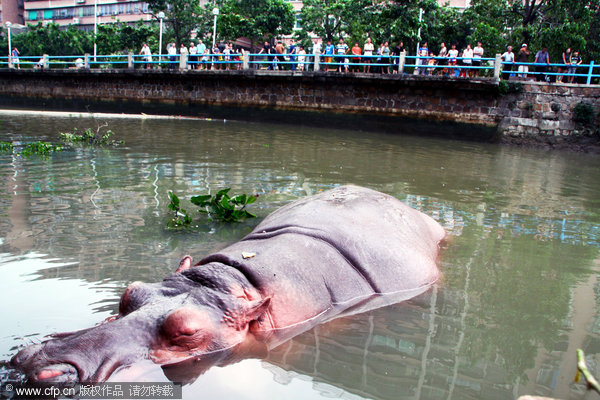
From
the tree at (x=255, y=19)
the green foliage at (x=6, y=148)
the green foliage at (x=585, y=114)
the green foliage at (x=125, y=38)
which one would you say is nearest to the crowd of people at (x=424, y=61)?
the green foliage at (x=585, y=114)

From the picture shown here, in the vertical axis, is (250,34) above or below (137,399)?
above

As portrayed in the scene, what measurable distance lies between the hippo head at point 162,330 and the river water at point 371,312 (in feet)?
0.47

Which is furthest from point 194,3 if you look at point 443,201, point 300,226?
point 300,226

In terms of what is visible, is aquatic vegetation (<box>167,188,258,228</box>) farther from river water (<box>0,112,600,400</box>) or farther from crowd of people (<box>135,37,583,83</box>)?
crowd of people (<box>135,37,583,83</box>)

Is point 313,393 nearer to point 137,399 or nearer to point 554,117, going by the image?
point 137,399

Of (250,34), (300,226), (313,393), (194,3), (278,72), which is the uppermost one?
(194,3)

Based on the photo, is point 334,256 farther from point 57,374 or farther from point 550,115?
point 550,115

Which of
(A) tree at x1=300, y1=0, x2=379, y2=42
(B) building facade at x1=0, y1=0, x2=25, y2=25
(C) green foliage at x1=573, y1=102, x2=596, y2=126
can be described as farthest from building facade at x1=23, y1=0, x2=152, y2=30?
(C) green foliage at x1=573, y1=102, x2=596, y2=126

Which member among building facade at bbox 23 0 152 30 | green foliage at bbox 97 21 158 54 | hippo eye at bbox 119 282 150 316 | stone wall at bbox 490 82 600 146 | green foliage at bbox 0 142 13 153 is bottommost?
green foliage at bbox 0 142 13 153

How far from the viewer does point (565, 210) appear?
604 cm

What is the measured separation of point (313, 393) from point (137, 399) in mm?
734

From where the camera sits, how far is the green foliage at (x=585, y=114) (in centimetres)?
1497

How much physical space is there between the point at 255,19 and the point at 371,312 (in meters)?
30.4

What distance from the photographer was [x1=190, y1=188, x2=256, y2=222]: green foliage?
16.0 ft
